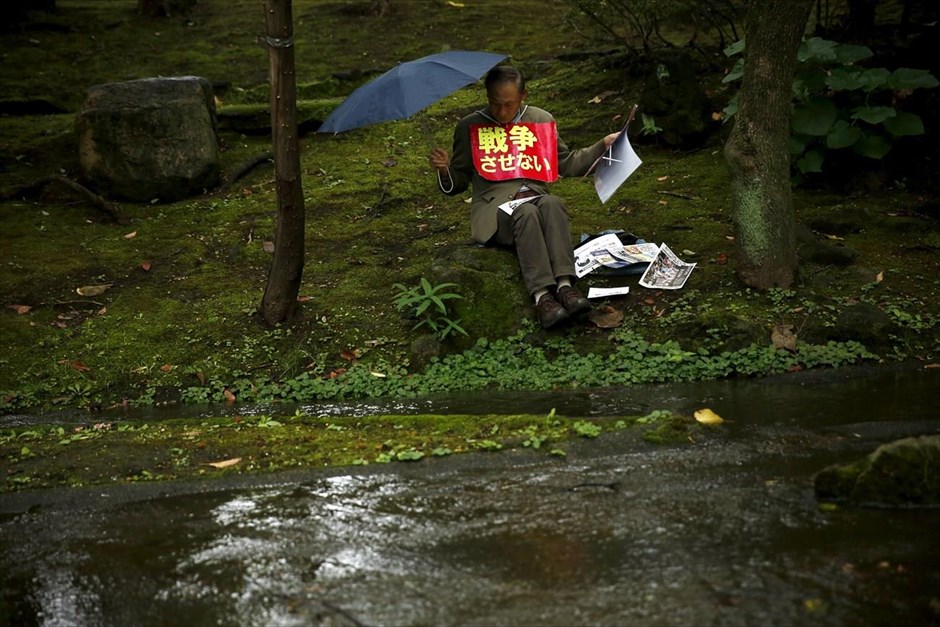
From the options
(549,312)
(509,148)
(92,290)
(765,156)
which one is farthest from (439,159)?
(92,290)

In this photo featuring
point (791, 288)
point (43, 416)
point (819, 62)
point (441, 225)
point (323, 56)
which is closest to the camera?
point (43, 416)

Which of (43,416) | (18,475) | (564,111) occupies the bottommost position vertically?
(43,416)

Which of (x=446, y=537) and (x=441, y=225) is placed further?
(x=441, y=225)

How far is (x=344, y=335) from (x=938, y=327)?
13.6 ft

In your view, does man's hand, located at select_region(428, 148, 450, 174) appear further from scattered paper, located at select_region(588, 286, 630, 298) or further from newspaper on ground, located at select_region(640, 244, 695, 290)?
newspaper on ground, located at select_region(640, 244, 695, 290)

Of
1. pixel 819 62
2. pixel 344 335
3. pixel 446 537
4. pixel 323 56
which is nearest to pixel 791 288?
pixel 819 62

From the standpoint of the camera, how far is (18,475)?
4812 mm

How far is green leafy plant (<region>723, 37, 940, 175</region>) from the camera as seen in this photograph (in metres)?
8.27

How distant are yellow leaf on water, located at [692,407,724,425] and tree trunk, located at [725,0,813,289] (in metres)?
2.16

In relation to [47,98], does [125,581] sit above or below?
below

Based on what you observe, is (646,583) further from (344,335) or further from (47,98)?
(47,98)

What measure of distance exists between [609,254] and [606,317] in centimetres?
65

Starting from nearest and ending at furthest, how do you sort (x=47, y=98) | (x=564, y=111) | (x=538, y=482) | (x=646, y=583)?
1. (x=646, y=583)
2. (x=538, y=482)
3. (x=564, y=111)
4. (x=47, y=98)

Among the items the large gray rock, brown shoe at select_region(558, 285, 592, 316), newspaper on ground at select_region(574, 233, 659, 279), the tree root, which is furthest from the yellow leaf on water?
the large gray rock
